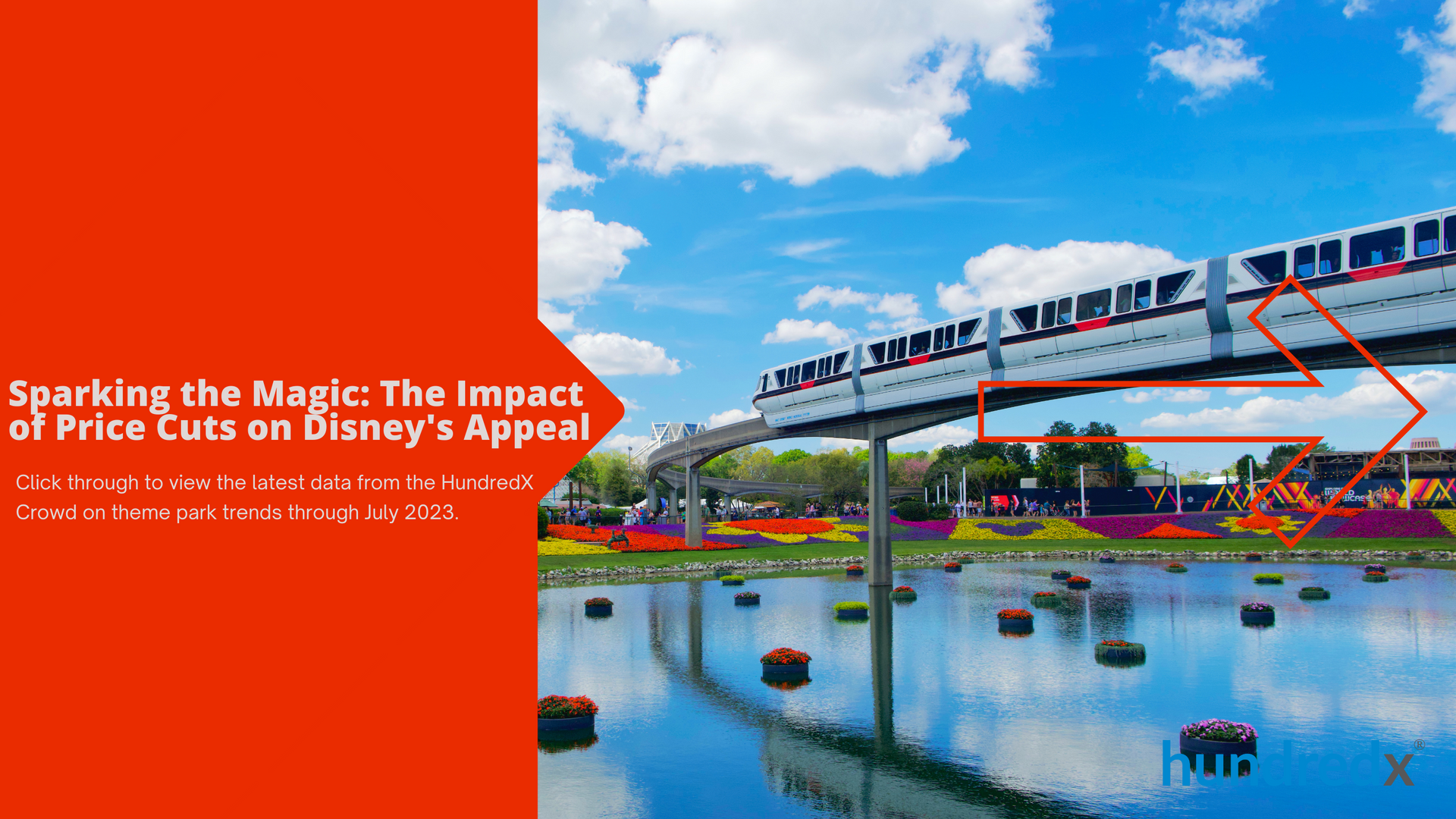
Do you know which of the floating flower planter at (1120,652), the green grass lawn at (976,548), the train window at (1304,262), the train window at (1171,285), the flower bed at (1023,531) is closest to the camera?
the train window at (1304,262)

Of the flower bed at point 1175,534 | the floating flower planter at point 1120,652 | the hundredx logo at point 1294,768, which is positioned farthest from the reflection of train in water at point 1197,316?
the flower bed at point 1175,534

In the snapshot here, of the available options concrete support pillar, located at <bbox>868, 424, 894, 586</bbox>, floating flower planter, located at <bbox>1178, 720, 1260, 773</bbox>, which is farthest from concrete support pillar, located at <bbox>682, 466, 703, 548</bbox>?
floating flower planter, located at <bbox>1178, 720, 1260, 773</bbox>

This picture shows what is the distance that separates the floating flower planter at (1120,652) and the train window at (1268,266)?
37.1 ft

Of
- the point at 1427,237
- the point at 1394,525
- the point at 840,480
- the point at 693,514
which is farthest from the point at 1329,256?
the point at 840,480

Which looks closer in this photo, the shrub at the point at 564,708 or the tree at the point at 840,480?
the shrub at the point at 564,708

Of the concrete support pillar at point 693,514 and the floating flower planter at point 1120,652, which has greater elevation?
the concrete support pillar at point 693,514

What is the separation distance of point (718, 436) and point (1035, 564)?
84.8 feet

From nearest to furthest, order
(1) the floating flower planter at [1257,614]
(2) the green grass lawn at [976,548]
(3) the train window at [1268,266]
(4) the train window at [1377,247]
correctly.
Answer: (4) the train window at [1377,247] < (3) the train window at [1268,266] < (1) the floating flower planter at [1257,614] < (2) the green grass lawn at [976,548]

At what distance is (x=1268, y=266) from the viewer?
2238cm

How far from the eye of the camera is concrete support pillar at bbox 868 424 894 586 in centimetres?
4116

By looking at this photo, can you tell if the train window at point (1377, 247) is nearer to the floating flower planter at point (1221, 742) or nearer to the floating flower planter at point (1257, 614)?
the floating flower planter at point (1221, 742)

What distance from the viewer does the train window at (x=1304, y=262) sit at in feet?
70.5

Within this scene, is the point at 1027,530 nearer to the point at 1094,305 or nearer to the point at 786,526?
the point at 786,526

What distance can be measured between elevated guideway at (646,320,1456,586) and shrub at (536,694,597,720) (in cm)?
1910
